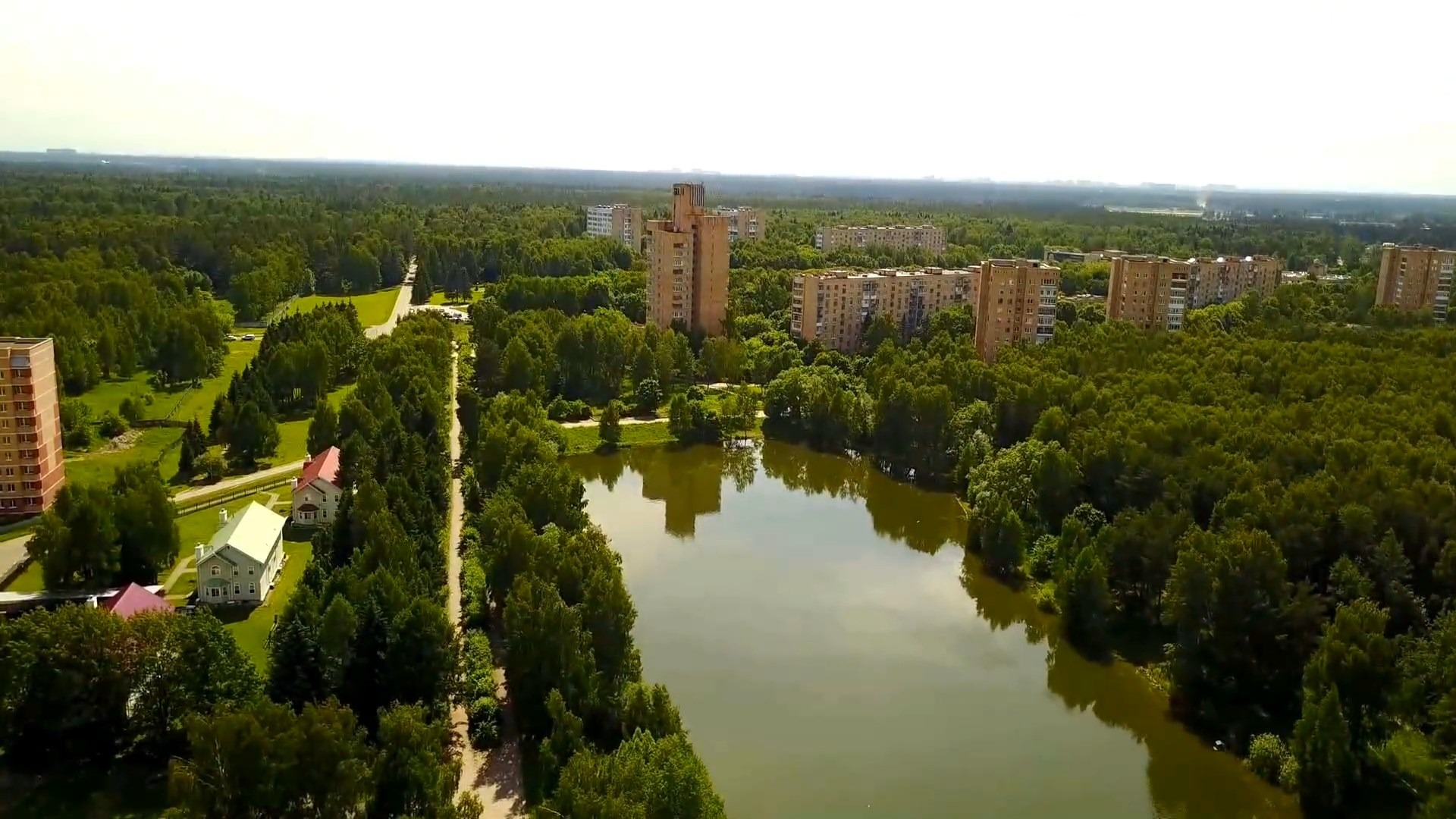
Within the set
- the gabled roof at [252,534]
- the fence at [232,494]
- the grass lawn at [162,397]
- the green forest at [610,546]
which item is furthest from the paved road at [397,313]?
the gabled roof at [252,534]

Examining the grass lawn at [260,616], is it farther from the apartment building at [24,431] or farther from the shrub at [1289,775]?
the shrub at [1289,775]

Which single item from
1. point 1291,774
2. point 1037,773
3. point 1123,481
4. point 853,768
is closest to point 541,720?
point 853,768

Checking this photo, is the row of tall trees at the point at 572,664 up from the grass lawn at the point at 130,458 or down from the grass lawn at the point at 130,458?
up

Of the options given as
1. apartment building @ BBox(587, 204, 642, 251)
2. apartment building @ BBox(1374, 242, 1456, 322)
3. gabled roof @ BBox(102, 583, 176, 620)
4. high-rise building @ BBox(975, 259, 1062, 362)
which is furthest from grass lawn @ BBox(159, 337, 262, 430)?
apartment building @ BBox(1374, 242, 1456, 322)

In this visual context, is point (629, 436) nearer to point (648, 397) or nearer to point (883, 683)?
point (648, 397)

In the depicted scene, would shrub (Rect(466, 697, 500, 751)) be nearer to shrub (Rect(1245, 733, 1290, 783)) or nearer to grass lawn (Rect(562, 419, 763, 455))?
shrub (Rect(1245, 733, 1290, 783))
